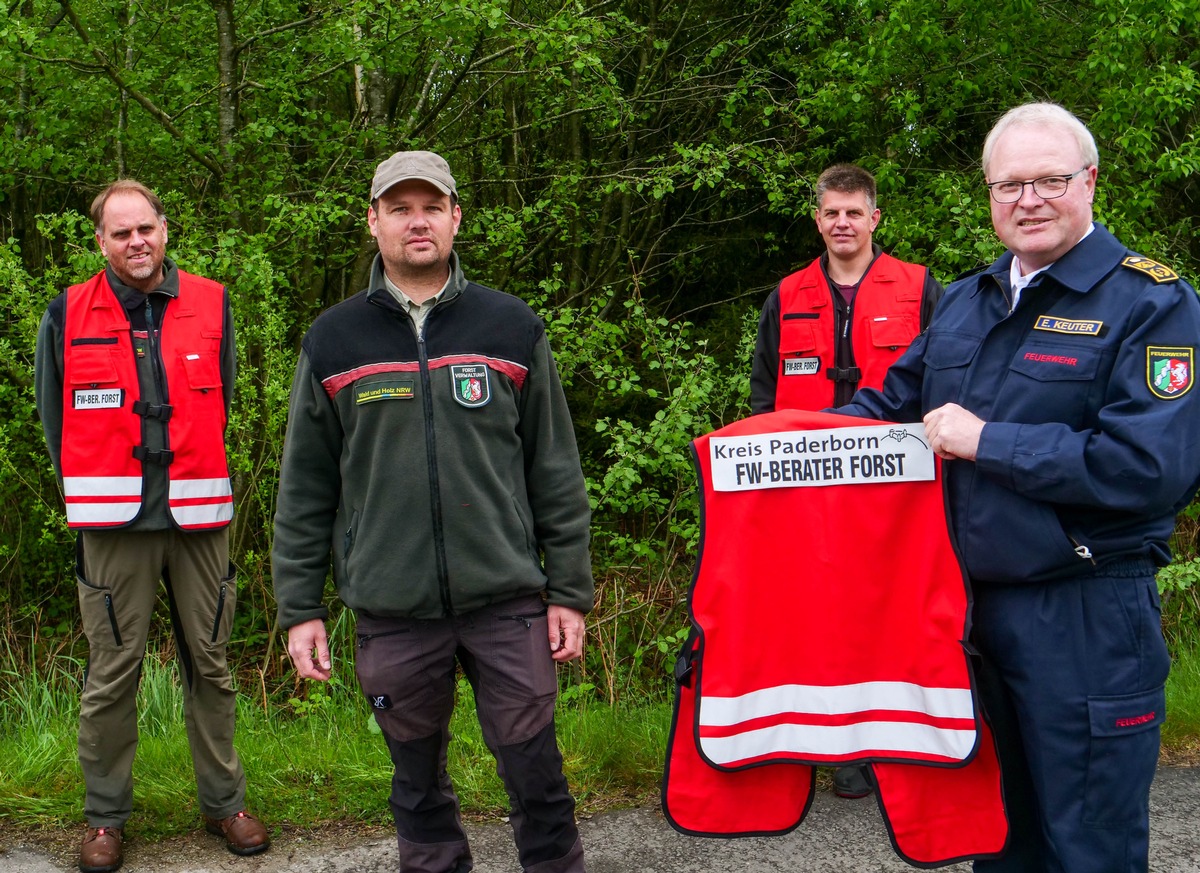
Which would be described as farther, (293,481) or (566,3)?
(566,3)

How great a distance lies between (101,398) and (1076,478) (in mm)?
3339

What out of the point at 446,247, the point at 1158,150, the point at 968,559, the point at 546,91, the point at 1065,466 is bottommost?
the point at 968,559

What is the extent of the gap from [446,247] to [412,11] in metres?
4.42

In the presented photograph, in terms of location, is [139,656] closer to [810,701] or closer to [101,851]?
[101,851]

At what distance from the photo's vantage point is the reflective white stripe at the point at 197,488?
405 cm

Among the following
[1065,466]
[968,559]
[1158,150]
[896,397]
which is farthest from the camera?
[1158,150]

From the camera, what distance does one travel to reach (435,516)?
119 inches

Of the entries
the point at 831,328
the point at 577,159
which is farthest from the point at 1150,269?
the point at 577,159

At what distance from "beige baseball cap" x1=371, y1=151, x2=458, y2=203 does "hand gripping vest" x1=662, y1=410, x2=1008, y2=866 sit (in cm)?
105

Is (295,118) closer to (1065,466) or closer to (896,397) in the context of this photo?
(896,397)

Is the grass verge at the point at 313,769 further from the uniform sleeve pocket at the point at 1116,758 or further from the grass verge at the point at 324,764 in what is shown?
the uniform sleeve pocket at the point at 1116,758

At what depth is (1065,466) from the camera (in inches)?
90.5

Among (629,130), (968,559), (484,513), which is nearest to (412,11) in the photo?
(629,130)

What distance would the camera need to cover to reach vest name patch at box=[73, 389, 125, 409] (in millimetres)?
4062
